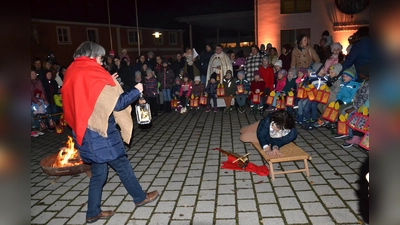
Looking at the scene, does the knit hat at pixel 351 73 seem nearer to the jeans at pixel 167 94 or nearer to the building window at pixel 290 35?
the jeans at pixel 167 94

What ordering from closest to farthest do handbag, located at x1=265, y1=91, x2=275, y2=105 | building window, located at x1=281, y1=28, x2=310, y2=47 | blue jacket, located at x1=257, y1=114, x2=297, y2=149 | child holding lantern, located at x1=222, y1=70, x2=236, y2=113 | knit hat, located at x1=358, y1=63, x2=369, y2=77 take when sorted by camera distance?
blue jacket, located at x1=257, y1=114, x2=297, y2=149, knit hat, located at x1=358, y1=63, x2=369, y2=77, handbag, located at x1=265, y1=91, x2=275, y2=105, child holding lantern, located at x1=222, y1=70, x2=236, y2=113, building window, located at x1=281, y1=28, x2=310, y2=47

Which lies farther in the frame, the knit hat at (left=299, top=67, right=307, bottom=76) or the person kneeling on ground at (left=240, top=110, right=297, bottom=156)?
the knit hat at (left=299, top=67, right=307, bottom=76)

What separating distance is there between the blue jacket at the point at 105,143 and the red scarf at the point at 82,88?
110 mm

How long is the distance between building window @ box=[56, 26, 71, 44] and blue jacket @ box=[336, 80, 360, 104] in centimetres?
2734

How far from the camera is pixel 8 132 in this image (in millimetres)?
937

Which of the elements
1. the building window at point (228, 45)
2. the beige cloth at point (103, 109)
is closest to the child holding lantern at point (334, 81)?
the beige cloth at point (103, 109)

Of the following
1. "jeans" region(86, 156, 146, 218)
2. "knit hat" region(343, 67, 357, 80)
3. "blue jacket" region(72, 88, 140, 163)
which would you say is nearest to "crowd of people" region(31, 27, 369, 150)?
"knit hat" region(343, 67, 357, 80)

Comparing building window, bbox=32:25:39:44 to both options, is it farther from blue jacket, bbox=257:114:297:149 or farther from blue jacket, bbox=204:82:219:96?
blue jacket, bbox=257:114:297:149

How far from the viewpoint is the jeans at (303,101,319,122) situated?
25.5 ft

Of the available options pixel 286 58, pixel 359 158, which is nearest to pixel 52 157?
pixel 359 158

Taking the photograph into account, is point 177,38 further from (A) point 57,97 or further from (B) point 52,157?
(B) point 52,157

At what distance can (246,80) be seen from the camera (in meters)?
10.6

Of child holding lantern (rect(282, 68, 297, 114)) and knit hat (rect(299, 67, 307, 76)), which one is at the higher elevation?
knit hat (rect(299, 67, 307, 76))

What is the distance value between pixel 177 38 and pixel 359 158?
37.7 m
